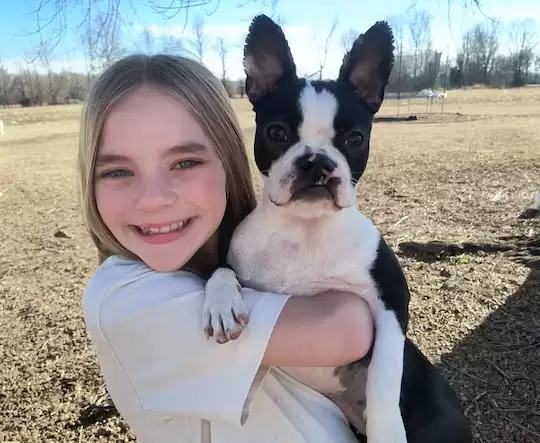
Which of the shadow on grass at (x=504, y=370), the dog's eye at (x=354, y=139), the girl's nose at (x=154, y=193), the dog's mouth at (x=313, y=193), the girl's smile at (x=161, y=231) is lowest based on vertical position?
the shadow on grass at (x=504, y=370)

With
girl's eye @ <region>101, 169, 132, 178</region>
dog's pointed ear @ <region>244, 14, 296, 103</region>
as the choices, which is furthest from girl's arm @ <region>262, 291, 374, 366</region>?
dog's pointed ear @ <region>244, 14, 296, 103</region>

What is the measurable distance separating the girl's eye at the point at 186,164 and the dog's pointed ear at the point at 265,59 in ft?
2.12

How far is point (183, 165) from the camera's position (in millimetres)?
1820

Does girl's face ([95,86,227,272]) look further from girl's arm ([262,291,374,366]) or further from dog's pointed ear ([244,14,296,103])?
dog's pointed ear ([244,14,296,103])

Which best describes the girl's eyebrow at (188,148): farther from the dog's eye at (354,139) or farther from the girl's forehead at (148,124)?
the dog's eye at (354,139)

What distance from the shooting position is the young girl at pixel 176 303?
158 centimetres

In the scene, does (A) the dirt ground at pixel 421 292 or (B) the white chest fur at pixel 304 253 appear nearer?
(B) the white chest fur at pixel 304 253

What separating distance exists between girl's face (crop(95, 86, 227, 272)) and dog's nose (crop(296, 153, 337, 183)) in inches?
13.4

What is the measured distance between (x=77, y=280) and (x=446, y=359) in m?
3.34

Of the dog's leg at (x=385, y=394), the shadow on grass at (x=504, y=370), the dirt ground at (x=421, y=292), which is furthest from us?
the dirt ground at (x=421, y=292)

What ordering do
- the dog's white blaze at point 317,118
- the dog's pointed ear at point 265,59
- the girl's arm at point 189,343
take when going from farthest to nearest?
1. the dog's pointed ear at point 265,59
2. the dog's white blaze at point 317,118
3. the girl's arm at point 189,343

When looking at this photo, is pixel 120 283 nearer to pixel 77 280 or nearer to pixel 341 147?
pixel 341 147

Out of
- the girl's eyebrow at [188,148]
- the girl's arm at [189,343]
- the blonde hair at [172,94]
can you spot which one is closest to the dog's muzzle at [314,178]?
the blonde hair at [172,94]

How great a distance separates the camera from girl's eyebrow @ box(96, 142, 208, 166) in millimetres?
1757
